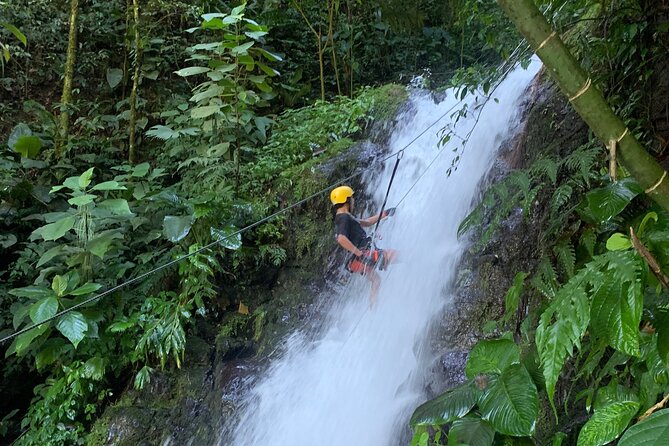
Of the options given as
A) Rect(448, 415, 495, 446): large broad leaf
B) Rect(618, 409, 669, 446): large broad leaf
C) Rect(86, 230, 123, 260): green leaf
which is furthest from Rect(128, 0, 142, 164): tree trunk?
Rect(618, 409, 669, 446): large broad leaf

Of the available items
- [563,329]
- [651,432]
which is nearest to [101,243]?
[563,329]

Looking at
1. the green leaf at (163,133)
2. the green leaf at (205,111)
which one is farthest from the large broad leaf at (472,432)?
the green leaf at (163,133)

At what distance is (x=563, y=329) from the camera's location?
1059mm

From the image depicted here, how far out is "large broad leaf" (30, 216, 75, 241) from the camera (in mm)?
4418

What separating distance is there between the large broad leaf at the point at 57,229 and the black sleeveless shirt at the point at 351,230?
2507mm

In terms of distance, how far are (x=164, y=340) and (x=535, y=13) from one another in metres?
4.33

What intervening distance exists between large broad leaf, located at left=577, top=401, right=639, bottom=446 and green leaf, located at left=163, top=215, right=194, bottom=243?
4.30 m

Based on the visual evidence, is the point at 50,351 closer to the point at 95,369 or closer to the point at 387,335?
the point at 95,369

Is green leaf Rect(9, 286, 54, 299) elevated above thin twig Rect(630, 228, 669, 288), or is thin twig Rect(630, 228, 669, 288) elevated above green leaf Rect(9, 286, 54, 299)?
green leaf Rect(9, 286, 54, 299)

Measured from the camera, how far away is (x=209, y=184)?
5.82m

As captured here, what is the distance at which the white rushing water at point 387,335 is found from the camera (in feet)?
12.6

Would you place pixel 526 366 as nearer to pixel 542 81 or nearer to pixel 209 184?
pixel 542 81

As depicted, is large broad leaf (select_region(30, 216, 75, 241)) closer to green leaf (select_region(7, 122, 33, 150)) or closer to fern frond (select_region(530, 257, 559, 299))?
green leaf (select_region(7, 122, 33, 150))

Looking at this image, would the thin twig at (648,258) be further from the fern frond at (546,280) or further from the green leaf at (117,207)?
the green leaf at (117,207)
